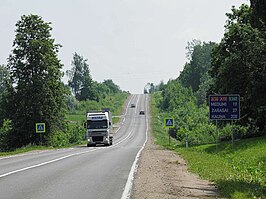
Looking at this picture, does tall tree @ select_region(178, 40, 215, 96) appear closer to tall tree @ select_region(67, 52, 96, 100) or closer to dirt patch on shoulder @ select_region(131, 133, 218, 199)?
tall tree @ select_region(67, 52, 96, 100)

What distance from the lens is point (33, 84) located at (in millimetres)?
60094

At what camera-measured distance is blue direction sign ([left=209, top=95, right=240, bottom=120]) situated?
106ft

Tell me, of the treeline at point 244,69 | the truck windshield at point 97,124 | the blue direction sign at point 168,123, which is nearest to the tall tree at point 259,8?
the treeline at point 244,69

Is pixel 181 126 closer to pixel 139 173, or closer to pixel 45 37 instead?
pixel 45 37

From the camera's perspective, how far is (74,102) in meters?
142

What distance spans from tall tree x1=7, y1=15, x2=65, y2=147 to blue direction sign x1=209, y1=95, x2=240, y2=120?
102 ft

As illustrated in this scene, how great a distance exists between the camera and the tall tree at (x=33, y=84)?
195ft

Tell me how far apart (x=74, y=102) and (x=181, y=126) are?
67.6 m

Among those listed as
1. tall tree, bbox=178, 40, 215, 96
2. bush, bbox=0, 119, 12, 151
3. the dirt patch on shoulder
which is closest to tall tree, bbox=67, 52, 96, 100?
tall tree, bbox=178, 40, 215, 96

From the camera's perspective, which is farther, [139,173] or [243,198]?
[139,173]

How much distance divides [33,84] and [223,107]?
109ft

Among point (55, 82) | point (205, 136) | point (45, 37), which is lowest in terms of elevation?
point (205, 136)

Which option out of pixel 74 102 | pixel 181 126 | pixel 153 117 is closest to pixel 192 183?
pixel 181 126

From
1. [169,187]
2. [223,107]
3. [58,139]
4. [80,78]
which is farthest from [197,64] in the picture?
[169,187]
